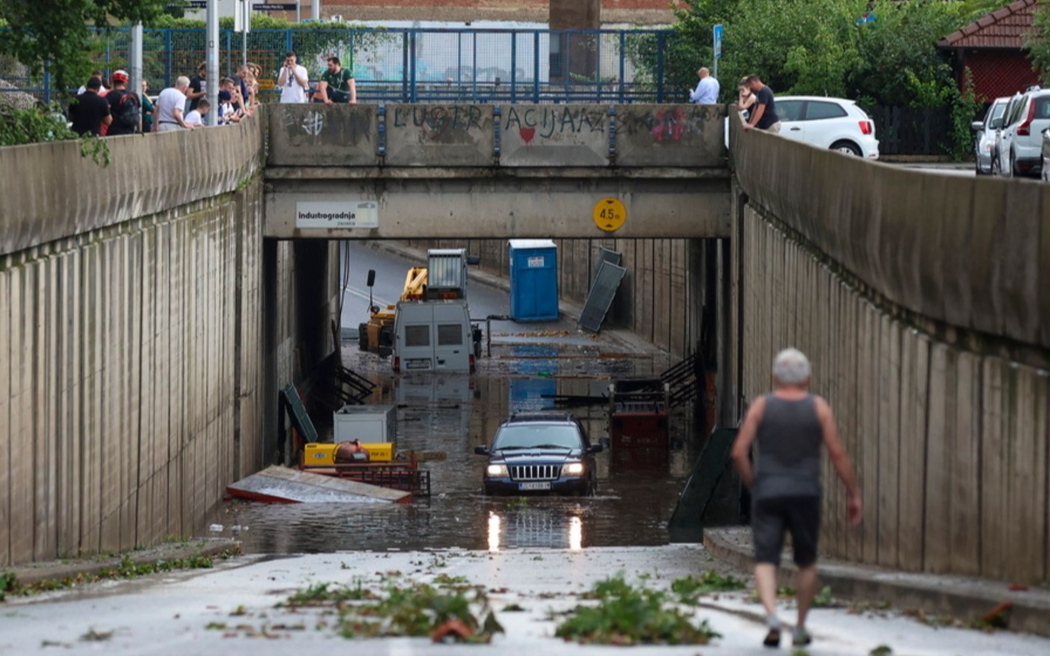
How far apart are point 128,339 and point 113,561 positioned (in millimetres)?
4522

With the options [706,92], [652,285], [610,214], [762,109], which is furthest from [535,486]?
[652,285]

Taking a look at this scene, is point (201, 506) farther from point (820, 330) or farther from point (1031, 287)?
point (1031, 287)

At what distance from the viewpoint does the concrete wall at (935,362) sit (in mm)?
10781

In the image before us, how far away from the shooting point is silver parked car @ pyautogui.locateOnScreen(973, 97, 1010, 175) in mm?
31398

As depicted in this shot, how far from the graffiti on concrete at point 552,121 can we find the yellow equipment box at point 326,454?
645 cm

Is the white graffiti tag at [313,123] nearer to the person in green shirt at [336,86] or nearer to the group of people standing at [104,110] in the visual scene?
the person in green shirt at [336,86]

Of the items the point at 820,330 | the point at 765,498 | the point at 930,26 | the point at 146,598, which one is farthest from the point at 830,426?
the point at 930,26

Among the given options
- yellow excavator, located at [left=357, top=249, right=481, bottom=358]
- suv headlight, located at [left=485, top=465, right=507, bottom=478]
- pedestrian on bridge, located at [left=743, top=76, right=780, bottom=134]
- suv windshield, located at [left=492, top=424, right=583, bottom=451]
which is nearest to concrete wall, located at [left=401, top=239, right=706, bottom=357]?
yellow excavator, located at [left=357, top=249, right=481, bottom=358]

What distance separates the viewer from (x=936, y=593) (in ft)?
34.8

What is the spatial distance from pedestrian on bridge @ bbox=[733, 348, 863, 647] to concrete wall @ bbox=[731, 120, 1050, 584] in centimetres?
236

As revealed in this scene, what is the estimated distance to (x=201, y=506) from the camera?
83.5 feet

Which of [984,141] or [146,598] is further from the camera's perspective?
[984,141]

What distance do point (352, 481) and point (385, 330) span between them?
959 inches

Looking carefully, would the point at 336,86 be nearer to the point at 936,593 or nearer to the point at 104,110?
the point at 104,110
